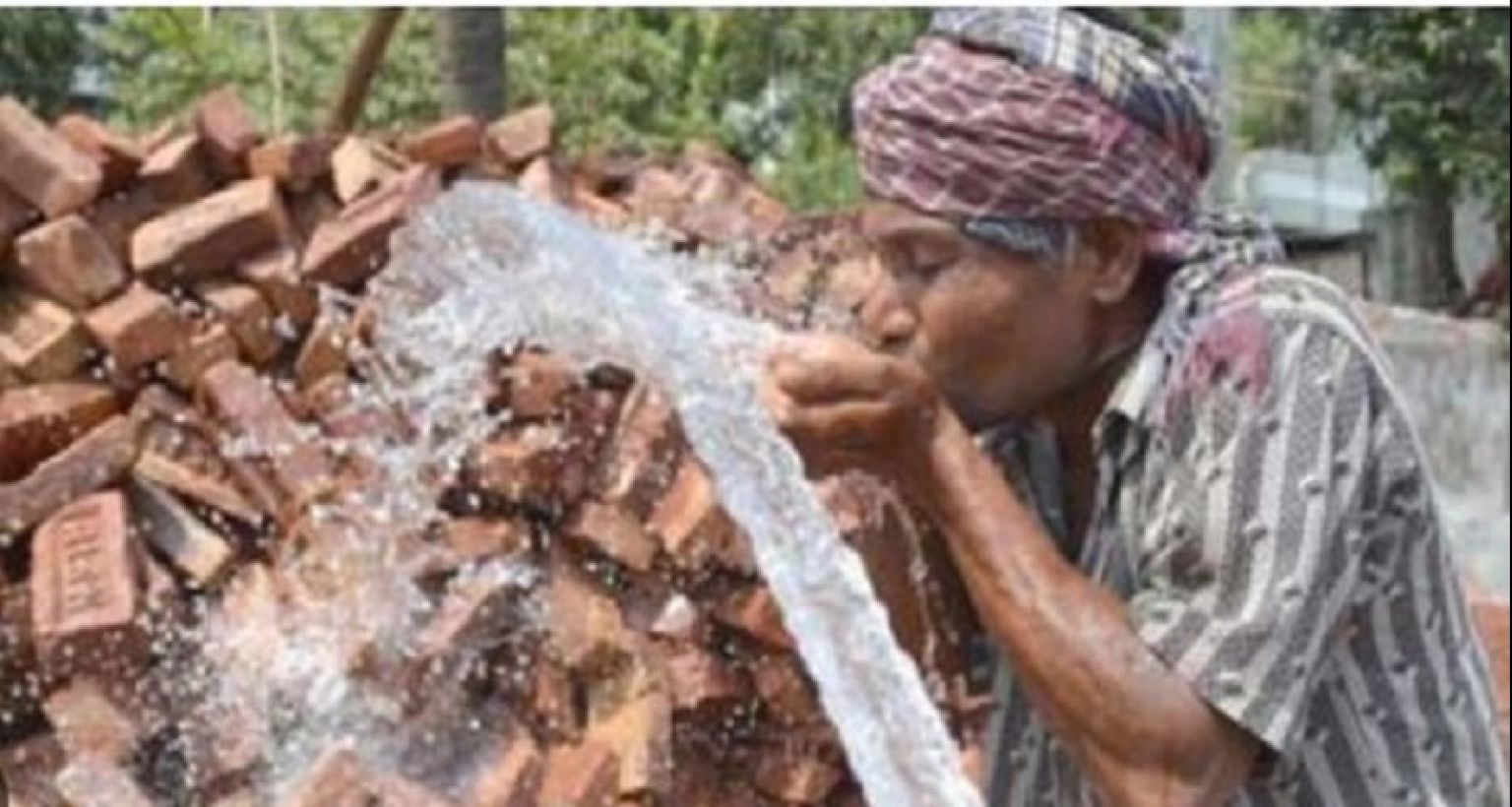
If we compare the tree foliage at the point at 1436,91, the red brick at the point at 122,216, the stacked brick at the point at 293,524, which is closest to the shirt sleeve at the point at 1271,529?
the stacked brick at the point at 293,524

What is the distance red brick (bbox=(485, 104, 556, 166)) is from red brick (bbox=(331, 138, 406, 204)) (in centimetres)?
18

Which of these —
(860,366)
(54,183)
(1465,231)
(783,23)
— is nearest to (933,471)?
(860,366)

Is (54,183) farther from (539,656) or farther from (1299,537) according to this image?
(1299,537)

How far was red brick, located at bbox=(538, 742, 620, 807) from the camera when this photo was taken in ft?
13.6

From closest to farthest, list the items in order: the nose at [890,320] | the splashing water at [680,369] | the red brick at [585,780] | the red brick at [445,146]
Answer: the nose at [890,320] < the splashing water at [680,369] < the red brick at [585,780] < the red brick at [445,146]

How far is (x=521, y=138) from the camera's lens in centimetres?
481

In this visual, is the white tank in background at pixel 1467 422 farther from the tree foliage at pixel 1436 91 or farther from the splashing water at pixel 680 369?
the splashing water at pixel 680 369

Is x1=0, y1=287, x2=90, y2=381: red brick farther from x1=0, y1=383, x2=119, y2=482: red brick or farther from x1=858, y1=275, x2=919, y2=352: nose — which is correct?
x1=858, y1=275, x2=919, y2=352: nose

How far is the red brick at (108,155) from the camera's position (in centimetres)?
448

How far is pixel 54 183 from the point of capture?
439cm

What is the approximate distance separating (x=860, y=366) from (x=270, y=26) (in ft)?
23.3

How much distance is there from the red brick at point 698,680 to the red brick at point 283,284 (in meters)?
0.71

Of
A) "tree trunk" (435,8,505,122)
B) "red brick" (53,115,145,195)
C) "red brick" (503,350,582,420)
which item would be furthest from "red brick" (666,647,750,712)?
"tree trunk" (435,8,505,122)

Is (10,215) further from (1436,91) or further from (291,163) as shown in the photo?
(1436,91)
